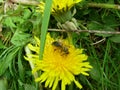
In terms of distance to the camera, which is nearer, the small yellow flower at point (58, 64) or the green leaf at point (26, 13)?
the small yellow flower at point (58, 64)

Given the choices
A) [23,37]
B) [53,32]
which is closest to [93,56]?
[53,32]

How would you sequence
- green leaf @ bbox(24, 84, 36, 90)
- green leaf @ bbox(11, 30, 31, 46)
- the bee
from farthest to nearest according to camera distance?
green leaf @ bbox(11, 30, 31, 46), green leaf @ bbox(24, 84, 36, 90), the bee

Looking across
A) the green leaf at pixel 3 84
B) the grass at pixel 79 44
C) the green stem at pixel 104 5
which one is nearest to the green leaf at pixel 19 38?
the grass at pixel 79 44

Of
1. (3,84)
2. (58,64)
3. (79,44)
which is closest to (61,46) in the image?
(58,64)

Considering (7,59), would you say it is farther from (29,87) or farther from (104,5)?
(104,5)

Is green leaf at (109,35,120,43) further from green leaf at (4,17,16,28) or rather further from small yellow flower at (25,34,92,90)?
green leaf at (4,17,16,28)

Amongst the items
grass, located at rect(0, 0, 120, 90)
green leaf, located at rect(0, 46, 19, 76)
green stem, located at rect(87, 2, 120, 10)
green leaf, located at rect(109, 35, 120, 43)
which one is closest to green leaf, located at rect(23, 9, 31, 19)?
grass, located at rect(0, 0, 120, 90)

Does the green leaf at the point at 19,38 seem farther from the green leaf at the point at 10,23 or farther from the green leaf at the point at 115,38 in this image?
the green leaf at the point at 115,38
